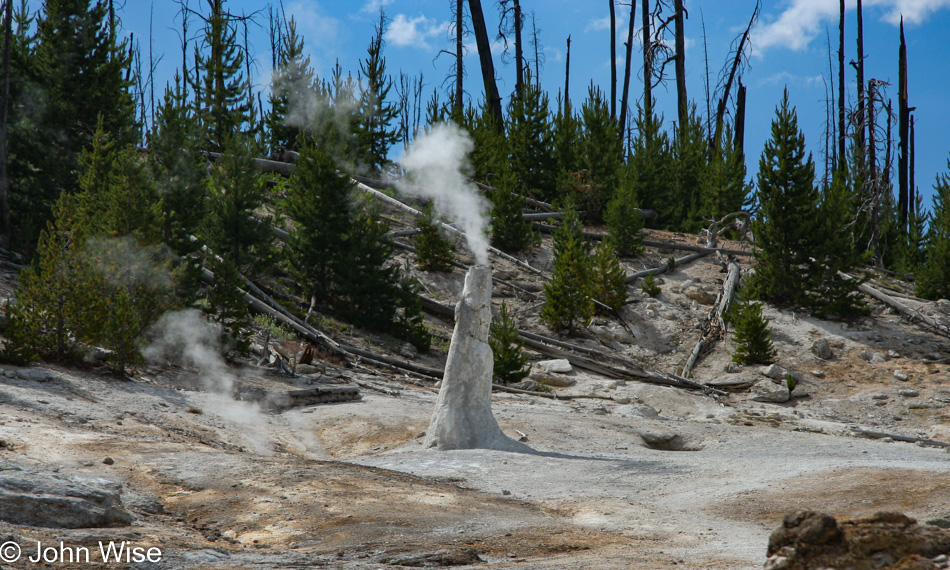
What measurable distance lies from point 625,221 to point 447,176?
6.29 metres

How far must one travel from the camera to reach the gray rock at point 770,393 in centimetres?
1617

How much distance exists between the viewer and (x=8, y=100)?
715 inches

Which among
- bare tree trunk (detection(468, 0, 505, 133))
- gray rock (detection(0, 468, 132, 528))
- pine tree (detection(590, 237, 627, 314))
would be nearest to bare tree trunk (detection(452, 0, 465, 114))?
bare tree trunk (detection(468, 0, 505, 133))

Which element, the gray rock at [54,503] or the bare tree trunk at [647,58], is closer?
the gray rock at [54,503]

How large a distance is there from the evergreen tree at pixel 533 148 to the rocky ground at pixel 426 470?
10.9 meters

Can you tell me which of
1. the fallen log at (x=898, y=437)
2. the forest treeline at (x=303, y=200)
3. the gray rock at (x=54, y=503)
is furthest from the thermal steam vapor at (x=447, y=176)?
the gray rock at (x=54, y=503)

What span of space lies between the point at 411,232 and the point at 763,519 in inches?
682

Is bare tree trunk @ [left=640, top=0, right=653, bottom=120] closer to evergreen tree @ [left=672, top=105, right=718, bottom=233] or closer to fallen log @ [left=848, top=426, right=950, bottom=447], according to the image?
evergreen tree @ [left=672, top=105, right=718, bottom=233]

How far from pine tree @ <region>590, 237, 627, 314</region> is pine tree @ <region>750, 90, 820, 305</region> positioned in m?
3.32

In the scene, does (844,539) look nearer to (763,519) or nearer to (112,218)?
(763,519)

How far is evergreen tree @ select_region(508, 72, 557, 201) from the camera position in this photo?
26.2 meters

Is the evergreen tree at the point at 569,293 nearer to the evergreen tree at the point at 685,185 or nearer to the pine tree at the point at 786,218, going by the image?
the pine tree at the point at 786,218

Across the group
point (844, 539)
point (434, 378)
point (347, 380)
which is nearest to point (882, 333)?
point (434, 378)

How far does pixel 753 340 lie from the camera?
17578 mm
